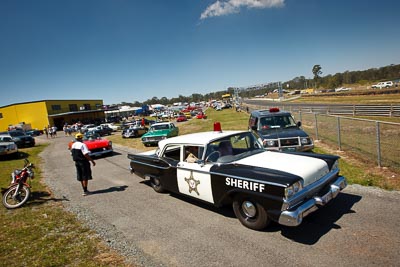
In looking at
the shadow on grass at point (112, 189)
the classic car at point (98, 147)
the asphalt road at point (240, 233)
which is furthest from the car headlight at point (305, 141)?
the classic car at point (98, 147)

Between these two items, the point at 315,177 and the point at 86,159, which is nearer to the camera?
the point at 315,177

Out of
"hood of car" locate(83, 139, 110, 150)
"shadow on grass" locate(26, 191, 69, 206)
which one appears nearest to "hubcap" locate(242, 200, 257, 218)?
"shadow on grass" locate(26, 191, 69, 206)

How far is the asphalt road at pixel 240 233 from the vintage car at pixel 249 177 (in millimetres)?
423

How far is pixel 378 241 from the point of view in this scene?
3.56 metres

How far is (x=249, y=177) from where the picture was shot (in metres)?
3.98

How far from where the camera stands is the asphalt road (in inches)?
134

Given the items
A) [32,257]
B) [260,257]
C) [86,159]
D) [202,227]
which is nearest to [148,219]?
[202,227]

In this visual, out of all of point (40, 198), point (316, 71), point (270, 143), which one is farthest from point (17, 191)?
point (316, 71)

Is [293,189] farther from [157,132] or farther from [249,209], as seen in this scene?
[157,132]

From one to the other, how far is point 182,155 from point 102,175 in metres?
Answer: 5.27

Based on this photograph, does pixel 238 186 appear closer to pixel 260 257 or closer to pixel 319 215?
pixel 260 257

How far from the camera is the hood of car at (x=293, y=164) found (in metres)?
3.98

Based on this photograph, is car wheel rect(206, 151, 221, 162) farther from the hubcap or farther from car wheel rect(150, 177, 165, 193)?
car wheel rect(150, 177, 165, 193)

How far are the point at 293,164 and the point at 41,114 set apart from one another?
60493 mm
